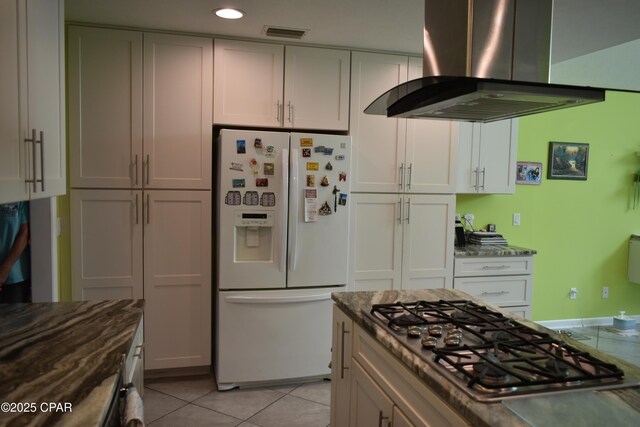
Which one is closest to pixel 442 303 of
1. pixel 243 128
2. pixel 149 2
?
pixel 243 128

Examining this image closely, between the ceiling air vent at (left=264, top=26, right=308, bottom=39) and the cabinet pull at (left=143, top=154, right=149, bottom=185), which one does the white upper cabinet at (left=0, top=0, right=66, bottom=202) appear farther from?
the ceiling air vent at (left=264, top=26, right=308, bottom=39)

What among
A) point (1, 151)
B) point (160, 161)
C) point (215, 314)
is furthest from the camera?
point (215, 314)

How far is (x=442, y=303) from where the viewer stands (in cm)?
212

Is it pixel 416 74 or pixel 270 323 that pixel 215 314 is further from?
pixel 416 74

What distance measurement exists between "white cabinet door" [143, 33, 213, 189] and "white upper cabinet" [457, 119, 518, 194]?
2.02m

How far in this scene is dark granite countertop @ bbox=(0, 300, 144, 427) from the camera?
3.83 feet

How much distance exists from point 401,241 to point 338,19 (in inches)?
64.6

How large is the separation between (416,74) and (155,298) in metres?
2.47

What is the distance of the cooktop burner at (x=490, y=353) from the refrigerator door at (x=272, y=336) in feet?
4.40

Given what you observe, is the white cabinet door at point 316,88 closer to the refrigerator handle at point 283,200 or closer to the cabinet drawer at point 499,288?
the refrigerator handle at point 283,200

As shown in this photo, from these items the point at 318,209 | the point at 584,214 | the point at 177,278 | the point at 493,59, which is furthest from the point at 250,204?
the point at 584,214

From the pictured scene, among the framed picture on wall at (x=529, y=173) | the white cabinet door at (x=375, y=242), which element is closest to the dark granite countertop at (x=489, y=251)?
the white cabinet door at (x=375, y=242)

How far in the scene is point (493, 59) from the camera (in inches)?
67.2

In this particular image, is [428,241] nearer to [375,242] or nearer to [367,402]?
[375,242]
